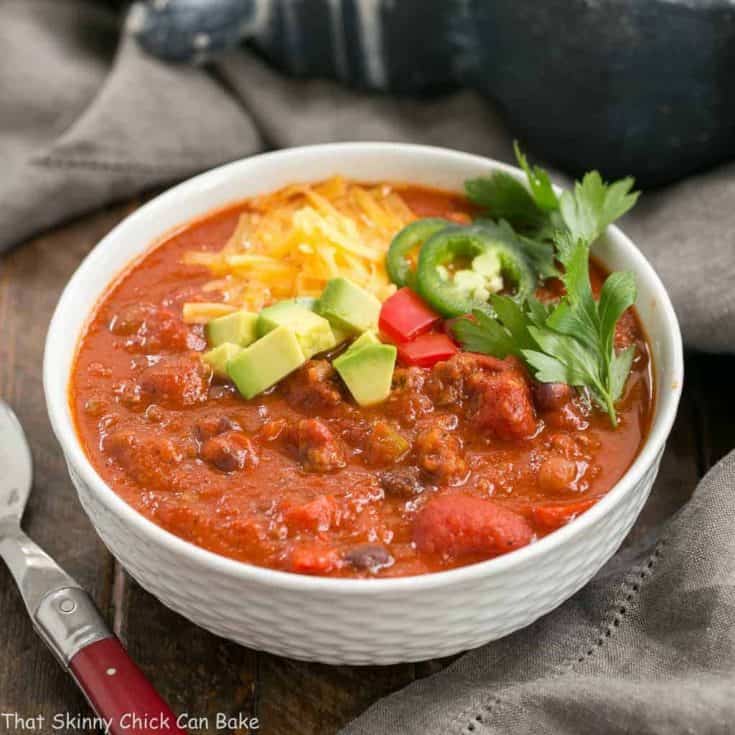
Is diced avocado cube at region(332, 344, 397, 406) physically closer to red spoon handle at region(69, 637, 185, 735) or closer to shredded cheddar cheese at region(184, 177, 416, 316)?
shredded cheddar cheese at region(184, 177, 416, 316)

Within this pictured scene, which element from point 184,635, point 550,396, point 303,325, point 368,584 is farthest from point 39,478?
point 550,396

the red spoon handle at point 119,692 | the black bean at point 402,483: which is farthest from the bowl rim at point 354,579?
the red spoon handle at point 119,692

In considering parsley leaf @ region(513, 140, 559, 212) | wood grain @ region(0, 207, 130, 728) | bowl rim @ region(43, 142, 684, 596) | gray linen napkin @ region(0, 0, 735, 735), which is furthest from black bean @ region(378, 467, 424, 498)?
parsley leaf @ region(513, 140, 559, 212)

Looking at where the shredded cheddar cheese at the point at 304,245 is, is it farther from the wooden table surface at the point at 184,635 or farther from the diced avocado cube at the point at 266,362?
the wooden table surface at the point at 184,635

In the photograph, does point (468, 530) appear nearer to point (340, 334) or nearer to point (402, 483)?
point (402, 483)

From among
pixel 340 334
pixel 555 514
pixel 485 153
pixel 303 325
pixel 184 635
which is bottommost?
pixel 184 635
